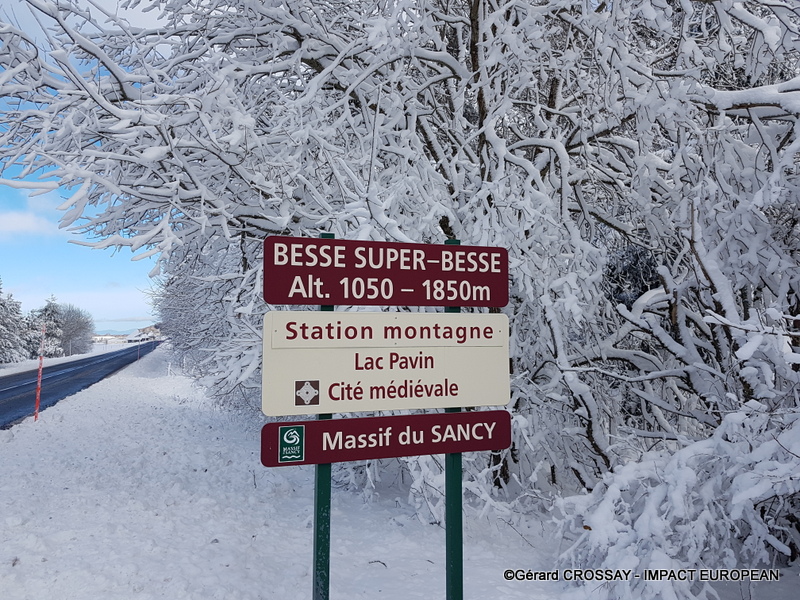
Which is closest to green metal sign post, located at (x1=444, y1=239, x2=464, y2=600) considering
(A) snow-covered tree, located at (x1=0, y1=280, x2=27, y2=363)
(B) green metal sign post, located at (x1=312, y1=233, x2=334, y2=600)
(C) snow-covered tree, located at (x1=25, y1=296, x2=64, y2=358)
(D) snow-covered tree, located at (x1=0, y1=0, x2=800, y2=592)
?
(B) green metal sign post, located at (x1=312, y1=233, x2=334, y2=600)

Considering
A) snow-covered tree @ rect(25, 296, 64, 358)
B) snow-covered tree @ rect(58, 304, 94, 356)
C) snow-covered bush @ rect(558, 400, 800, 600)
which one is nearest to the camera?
snow-covered bush @ rect(558, 400, 800, 600)

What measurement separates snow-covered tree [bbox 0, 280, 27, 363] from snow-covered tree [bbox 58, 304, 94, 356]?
86.5ft

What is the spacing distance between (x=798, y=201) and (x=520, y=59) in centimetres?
266

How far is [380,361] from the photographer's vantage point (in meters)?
3.05

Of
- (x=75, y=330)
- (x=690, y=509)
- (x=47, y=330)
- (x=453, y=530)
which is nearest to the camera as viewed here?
(x=453, y=530)

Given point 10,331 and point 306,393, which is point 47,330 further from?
point 306,393

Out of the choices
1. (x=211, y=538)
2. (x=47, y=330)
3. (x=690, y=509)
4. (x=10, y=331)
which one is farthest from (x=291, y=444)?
(x=47, y=330)

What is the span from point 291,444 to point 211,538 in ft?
9.32

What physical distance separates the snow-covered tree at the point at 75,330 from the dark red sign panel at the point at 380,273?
275 feet

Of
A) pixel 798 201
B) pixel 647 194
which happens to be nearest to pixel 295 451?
pixel 798 201

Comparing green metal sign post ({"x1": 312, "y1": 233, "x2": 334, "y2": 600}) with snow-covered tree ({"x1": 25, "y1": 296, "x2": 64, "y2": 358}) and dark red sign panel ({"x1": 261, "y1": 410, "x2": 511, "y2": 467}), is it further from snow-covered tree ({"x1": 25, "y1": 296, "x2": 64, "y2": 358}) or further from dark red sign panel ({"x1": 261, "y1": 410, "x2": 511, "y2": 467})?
snow-covered tree ({"x1": 25, "y1": 296, "x2": 64, "y2": 358})

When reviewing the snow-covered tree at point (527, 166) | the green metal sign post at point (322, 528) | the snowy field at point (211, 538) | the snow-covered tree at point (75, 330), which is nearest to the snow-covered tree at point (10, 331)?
the snow-covered tree at point (75, 330)

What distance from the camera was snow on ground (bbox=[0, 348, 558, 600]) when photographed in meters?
4.09

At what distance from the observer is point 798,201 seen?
3865 mm
